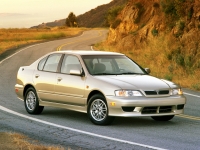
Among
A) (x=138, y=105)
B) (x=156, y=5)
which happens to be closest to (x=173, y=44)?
(x=156, y=5)

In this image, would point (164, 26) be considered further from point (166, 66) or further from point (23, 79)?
point (23, 79)

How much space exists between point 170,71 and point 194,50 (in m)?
2.24

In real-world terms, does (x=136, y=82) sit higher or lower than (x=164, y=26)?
higher

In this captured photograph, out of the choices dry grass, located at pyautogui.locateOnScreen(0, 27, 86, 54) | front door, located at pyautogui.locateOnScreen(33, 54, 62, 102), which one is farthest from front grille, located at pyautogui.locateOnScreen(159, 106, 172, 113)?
dry grass, located at pyautogui.locateOnScreen(0, 27, 86, 54)

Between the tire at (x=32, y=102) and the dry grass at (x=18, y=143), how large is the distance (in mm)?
3552

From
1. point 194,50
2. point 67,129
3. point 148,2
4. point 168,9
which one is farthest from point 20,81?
point 148,2

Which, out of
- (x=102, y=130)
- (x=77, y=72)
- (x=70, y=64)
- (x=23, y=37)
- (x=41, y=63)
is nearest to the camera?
(x=102, y=130)

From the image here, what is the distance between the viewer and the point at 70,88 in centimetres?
1294

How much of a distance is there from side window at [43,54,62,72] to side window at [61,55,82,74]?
0.87ft

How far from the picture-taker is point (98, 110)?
12.2 metres

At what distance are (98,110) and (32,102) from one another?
Answer: 8.46 ft

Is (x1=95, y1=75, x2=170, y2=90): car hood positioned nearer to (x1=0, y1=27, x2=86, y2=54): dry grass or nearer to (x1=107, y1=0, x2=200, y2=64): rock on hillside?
(x1=107, y1=0, x2=200, y2=64): rock on hillside

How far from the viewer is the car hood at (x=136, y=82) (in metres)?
11.9

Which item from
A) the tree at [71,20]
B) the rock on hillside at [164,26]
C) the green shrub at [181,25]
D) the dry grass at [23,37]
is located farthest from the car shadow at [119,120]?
the tree at [71,20]
